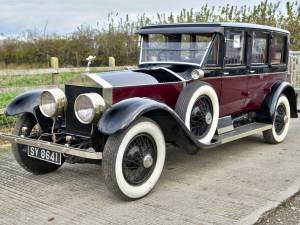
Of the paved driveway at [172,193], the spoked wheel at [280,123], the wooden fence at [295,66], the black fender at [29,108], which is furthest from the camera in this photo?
the wooden fence at [295,66]

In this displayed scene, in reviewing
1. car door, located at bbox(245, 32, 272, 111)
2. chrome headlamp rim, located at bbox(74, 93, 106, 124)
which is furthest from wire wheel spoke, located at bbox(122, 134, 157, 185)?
car door, located at bbox(245, 32, 272, 111)

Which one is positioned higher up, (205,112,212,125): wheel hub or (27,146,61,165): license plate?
(205,112,212,125): wheel hub

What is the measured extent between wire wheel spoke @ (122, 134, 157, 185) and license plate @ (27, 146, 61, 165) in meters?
0.71

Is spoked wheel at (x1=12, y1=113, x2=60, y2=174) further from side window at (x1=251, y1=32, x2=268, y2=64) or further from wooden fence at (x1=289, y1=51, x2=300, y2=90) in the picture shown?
wooden fence at (x1=289, y1=51, x2=300, y2=90)

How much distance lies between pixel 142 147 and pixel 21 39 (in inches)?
523

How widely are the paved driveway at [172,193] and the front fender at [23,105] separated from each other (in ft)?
2.54

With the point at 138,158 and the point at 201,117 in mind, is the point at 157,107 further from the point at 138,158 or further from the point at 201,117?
the point at 201,117

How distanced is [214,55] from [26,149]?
261 centimetres

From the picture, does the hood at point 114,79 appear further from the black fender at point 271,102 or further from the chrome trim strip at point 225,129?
the black fender at point 271,102

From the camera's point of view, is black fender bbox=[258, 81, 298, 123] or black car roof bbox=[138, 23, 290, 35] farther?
black fender bbox=[258, 81, 298, 123]

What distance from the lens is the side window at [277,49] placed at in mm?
6750

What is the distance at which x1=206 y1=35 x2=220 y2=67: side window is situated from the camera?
547 cm

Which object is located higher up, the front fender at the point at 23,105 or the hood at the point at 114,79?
the hood at the point at 114,79

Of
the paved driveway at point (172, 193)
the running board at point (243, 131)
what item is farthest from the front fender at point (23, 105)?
the running board at point (243, 131)
